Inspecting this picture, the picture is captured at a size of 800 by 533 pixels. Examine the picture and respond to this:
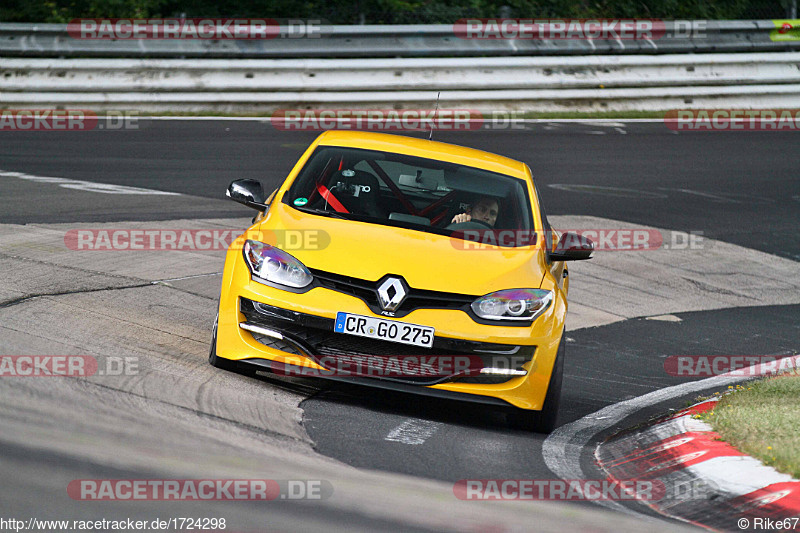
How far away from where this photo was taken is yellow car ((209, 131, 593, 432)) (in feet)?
19.0

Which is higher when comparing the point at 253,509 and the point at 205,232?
the point at 253,509

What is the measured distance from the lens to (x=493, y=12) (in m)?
21.9

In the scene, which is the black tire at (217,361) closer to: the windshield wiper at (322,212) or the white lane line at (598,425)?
the windshield wiper at (322,212)

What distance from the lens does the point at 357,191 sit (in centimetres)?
700

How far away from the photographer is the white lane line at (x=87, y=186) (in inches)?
486

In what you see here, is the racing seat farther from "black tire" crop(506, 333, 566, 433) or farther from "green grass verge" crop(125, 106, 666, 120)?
"green grass verge" crop(125, 106, 666, 120)

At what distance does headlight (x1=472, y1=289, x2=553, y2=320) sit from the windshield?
2.21 feet

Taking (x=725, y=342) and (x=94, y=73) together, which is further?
(x=94, y=73)

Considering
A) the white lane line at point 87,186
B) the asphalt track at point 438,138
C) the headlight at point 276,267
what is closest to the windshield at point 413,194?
the headlight at point 276,267

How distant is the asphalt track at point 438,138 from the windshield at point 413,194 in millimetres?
1105

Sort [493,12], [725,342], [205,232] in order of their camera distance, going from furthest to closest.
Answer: [493,12], [205,232], [725,342]

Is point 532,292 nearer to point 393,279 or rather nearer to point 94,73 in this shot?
point 393,279

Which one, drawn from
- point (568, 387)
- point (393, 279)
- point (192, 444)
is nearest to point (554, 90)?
point (568, 387)

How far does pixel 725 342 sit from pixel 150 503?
642 cm
